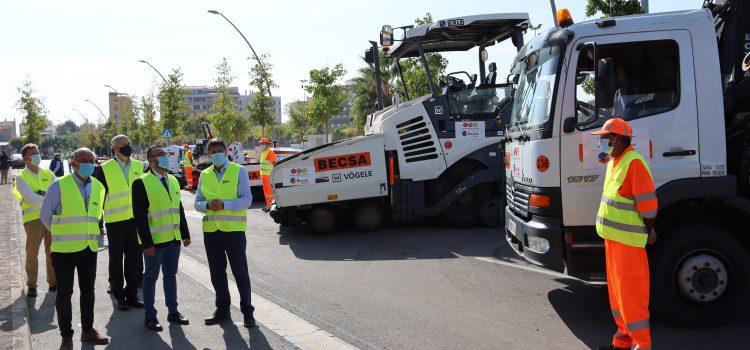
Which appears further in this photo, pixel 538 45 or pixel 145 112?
pixel 145 112

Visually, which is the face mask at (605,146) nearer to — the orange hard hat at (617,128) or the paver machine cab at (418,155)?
the orange hard hat at (617,128)

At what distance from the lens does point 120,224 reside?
6.25m

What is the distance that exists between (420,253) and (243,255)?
3.73 metres

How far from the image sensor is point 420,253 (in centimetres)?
882

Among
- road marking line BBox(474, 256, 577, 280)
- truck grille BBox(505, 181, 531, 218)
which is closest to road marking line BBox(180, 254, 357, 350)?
truck grille BBox(505, 181, 531, 218)

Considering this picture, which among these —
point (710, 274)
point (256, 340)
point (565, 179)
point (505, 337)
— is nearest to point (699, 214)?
point (710, 274)

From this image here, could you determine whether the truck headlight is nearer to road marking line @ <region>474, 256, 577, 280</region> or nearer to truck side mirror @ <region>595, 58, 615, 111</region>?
truck side mirror @ <region>595, 58, 615, 111</region>

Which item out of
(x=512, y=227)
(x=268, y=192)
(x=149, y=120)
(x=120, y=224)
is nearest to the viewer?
(x=512, y=227)

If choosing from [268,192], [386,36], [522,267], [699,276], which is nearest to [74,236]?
[522,267]

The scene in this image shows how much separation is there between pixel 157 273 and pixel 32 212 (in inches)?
101

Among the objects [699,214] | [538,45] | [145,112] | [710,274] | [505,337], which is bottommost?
[505,337]

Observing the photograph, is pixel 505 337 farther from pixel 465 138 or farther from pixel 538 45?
pixel 465 138

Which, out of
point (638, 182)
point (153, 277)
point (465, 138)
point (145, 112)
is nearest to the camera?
point (638, 182)

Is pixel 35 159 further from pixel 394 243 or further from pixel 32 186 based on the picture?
pixel 394 243
